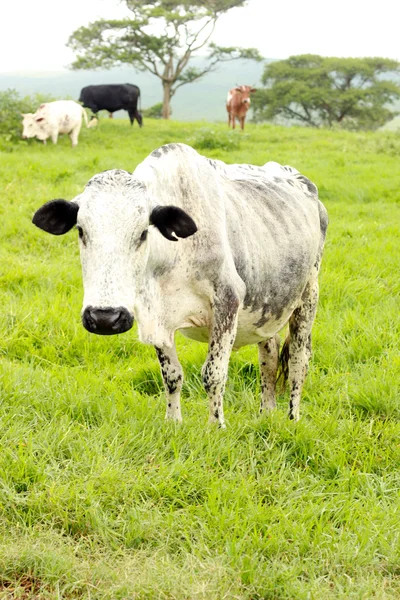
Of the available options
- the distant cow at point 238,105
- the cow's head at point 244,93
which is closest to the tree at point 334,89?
the cow's head at point 244,93

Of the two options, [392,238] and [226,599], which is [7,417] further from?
[392,238]

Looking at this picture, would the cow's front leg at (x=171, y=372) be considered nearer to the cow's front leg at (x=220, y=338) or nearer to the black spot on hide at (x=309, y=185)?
the cow's front leg at (x=220, y=338)

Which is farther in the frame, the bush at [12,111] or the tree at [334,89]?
the tree at [334,89]

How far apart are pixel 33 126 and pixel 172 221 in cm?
1193

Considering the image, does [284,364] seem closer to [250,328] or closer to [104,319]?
[250,328]

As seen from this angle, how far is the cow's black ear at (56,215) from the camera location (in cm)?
277

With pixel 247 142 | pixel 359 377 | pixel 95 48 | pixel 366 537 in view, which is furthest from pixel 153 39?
pixel 366 537

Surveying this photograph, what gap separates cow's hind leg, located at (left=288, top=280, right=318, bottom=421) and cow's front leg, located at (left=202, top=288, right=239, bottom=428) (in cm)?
97

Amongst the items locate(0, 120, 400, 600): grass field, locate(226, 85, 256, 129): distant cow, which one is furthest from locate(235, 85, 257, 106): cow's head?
locate(0, 120, 400, 600): grass field

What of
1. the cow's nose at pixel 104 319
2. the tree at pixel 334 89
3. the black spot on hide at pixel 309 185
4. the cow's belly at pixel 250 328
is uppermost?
the black spot on hide at pixel 309 185

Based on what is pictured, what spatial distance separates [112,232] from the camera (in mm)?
2652

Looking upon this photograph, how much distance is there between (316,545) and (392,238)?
5.47 meters

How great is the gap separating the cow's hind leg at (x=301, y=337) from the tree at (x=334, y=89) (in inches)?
1371

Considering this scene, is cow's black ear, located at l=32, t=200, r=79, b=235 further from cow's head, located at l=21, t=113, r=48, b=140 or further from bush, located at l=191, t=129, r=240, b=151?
cow's head, located at l=21, t=113, r=48, b=140
